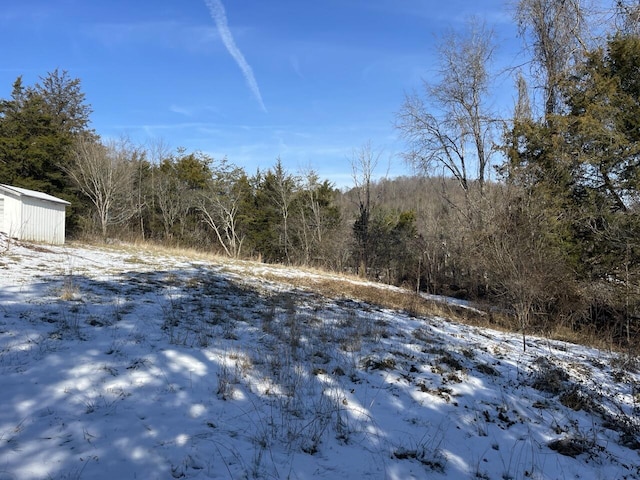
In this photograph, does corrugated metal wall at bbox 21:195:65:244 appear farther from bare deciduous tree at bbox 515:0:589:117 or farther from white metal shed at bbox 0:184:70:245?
bare deciduous tree at bbox 515:0:589:117

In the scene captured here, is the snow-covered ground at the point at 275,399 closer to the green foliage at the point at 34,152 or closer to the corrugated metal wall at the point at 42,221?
the corrugated metal wall at the point at 42,221

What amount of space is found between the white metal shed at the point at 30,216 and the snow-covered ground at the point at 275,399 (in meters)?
8.36

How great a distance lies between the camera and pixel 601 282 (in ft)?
35.0

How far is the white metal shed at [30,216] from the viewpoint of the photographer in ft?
42.5

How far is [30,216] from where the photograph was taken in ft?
44.3

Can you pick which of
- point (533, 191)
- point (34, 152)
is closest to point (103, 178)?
point (34, 152)

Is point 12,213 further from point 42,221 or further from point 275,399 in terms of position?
point 275,399

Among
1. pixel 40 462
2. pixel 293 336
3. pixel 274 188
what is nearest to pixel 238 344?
pixel 293 336

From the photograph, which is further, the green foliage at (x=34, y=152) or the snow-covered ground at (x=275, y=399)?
the green foliage at (x=34, y=152)

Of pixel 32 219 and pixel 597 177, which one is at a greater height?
pixel 597 177

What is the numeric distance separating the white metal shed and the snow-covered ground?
27.4 feet

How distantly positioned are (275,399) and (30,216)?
13.9 m

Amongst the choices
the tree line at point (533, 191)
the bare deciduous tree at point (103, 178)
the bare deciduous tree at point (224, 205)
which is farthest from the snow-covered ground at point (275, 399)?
the bare deciduous tree at point (224, 205)

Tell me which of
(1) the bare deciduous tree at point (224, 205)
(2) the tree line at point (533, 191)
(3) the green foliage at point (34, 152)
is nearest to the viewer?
(2) the tree line at point (533, 191)
